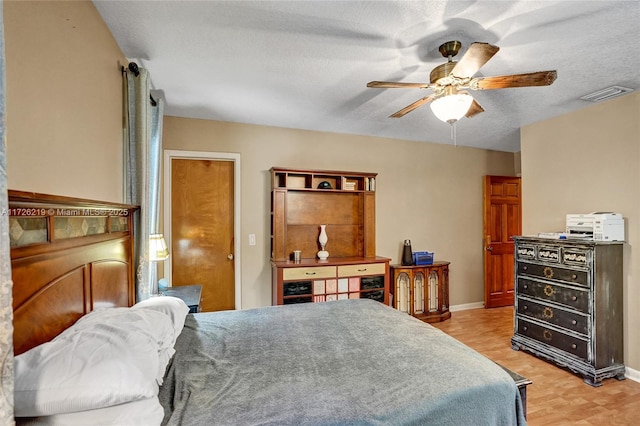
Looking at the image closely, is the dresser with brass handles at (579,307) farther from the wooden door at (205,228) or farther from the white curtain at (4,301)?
the white curtain at (4,301)

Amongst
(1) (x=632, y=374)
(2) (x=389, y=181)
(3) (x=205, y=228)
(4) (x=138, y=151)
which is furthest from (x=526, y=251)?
(4) (x=138, y=151)

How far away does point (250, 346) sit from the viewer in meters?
1.61

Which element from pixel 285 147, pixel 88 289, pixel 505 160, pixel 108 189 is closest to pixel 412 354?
pixel 88 289

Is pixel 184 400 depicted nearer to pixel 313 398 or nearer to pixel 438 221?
pixel 313 398

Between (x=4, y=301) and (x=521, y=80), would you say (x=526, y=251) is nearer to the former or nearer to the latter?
(x=521, y=80)

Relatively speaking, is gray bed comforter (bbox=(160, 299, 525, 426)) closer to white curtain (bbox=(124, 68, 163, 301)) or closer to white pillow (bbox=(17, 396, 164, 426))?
white pillow (bbox=(17, 396, 164, 426))

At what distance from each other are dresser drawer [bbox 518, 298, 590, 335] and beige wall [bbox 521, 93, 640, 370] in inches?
18.2

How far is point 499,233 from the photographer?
15.8 ft

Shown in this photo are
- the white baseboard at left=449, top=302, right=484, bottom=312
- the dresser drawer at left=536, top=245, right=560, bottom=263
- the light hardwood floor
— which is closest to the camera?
the light hardwood floor

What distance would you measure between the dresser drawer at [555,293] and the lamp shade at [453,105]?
6.95 ft

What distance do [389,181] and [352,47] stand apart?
256 cm

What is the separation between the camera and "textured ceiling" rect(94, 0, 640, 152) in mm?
1701

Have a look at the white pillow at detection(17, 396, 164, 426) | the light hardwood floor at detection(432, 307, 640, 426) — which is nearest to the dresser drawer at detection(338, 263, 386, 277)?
the light hardwood floor at detection(432, 307, 640, 426)

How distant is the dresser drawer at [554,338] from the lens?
2688mm
